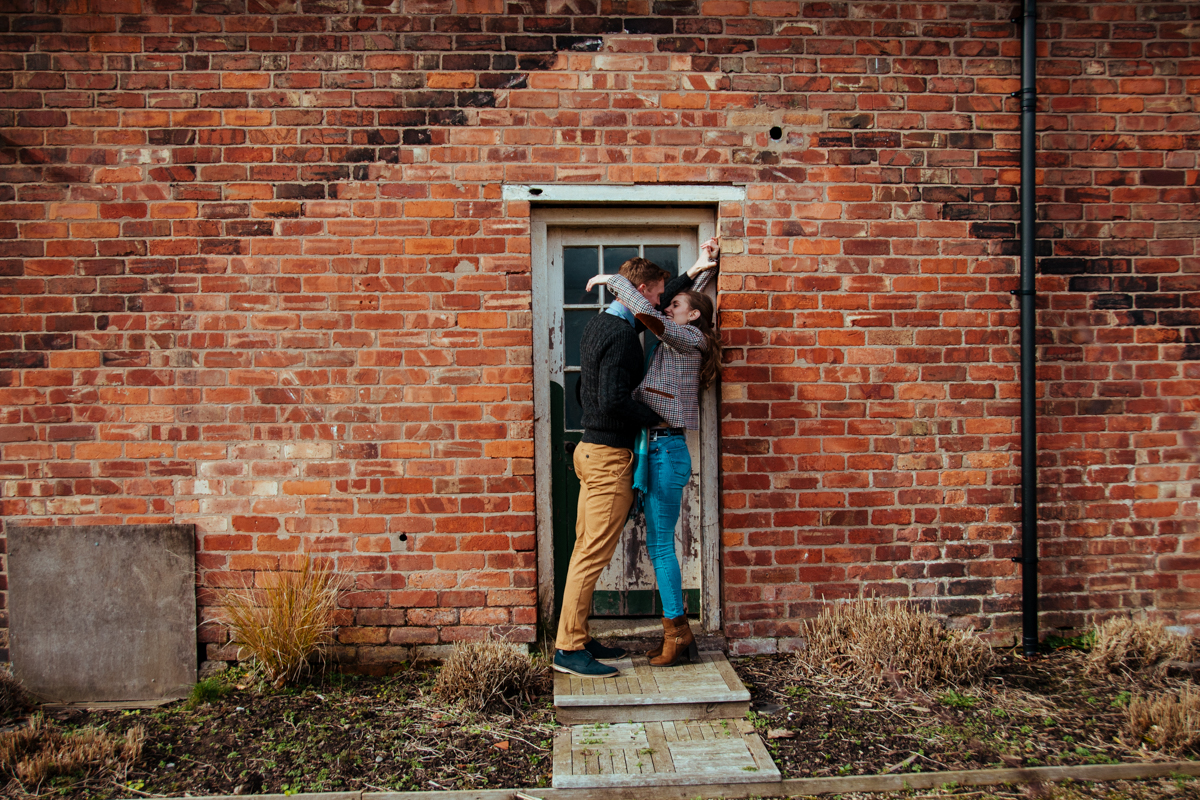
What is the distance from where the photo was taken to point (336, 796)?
276cm

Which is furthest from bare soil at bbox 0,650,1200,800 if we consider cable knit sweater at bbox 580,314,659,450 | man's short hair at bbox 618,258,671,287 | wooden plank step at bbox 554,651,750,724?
man's short hair at bbox 618,258,671,287

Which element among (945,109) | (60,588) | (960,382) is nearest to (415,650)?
(60,588)

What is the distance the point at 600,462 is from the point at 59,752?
8.73 feet

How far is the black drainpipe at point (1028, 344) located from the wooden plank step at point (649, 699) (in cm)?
180

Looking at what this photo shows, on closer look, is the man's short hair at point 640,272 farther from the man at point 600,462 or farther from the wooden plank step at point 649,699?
the wooden plank step at point 649,699

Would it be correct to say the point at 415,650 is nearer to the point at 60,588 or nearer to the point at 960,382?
the point at 60,588

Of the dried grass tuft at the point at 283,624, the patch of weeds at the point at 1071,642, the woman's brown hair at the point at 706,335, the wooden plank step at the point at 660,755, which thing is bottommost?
the wooden plank step at the point at 660,755

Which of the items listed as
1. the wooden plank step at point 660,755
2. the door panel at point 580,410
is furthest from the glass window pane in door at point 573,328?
the wooden plank step at point 660,755

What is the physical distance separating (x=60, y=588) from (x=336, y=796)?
210 cm

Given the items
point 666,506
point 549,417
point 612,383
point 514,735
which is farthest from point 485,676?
point 612,383

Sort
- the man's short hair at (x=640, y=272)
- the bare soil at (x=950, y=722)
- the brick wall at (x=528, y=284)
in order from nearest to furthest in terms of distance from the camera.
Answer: the bare soil at (x=950, y=722) → the man's short hair at (x=640, y=272) → the brick wall at (x=528, y=284)

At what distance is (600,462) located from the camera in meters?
3.46

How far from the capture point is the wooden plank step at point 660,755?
279 centimetres

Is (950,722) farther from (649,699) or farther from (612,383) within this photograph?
(612,383)
